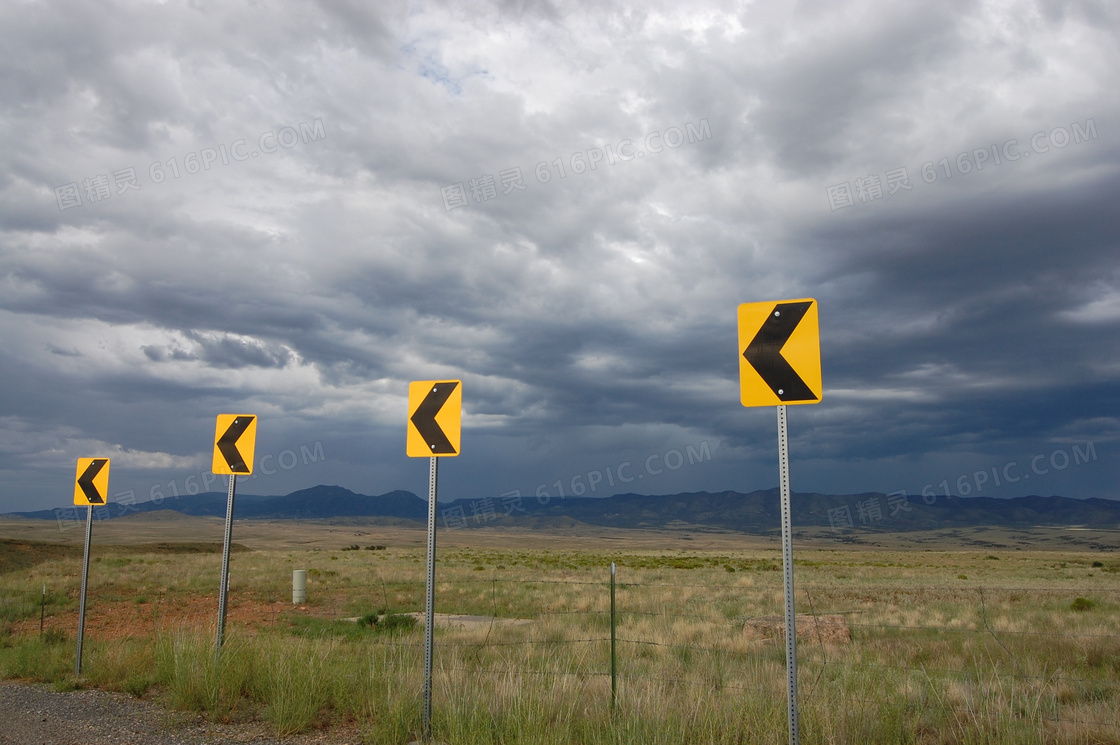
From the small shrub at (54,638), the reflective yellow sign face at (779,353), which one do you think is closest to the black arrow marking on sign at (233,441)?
the small shrub at (54,638)

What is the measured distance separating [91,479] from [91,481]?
38 mm

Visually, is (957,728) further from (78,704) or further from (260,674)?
(78,704)

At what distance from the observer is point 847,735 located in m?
6.37

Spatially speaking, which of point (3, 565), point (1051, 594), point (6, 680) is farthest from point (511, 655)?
point (3, 565)

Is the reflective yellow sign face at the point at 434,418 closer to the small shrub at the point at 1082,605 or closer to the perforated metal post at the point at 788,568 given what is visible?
the perforated metal post at the point at 788,568

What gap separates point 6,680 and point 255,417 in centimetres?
613

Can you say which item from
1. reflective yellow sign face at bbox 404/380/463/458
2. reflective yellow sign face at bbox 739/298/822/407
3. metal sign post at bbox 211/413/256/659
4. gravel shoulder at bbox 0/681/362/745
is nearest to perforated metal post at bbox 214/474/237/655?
metal sign post at bbox 211/413/256/659

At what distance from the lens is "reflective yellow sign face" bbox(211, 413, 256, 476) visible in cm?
1024

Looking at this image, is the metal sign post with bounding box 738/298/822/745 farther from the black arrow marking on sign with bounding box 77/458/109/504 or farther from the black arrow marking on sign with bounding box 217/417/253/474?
the black arrow marking on sign with bounding box 77/458/109/504

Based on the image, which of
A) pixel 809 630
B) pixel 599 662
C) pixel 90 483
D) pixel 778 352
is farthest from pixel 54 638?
pixel 778 352

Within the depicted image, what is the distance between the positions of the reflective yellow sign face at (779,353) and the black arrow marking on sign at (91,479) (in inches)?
462

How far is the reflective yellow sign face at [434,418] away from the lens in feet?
24.4

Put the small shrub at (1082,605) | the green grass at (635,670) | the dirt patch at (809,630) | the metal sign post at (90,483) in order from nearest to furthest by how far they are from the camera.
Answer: the green grass at (635,670) < the metal sign post at (90,483) < the dirt patch at (809,630) < the small shrub at (1082,605)

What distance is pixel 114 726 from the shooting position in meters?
7.92
